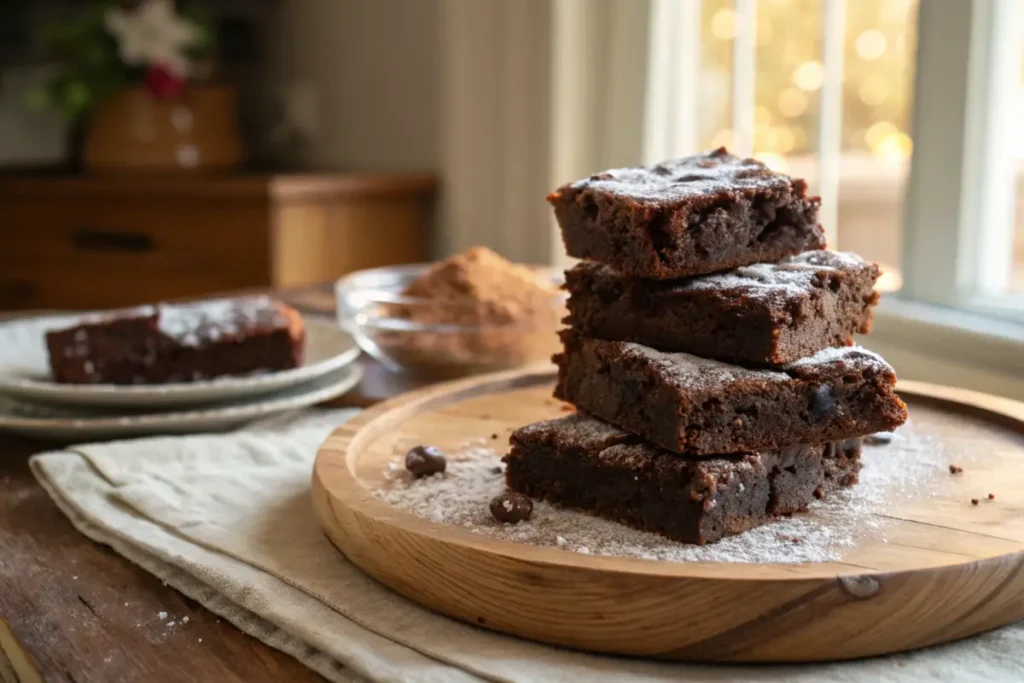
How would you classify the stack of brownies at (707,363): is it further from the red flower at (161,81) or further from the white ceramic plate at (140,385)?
the red flower at (161,81)

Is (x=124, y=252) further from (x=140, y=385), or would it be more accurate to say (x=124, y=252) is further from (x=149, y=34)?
(x=140, y=385)

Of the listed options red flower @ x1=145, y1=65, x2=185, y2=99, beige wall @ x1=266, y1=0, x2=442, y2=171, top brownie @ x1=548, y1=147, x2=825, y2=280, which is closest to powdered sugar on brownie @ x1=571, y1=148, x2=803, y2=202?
top brownie @ x1=548, y1=147, x2=825, y2=280

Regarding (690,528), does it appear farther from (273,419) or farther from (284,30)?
(284,30)

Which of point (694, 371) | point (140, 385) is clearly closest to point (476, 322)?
point (140, 385)

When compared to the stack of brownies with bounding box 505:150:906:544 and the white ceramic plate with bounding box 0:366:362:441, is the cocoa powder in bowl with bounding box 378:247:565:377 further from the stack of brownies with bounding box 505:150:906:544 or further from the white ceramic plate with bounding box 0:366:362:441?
the stack of brownies with bounding box 505:150:906:544

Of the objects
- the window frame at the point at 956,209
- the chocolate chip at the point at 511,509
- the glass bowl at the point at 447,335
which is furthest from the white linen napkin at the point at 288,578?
the window frame at the point at 956,209

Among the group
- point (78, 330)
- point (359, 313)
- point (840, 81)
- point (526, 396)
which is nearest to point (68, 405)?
point (78, 330)
